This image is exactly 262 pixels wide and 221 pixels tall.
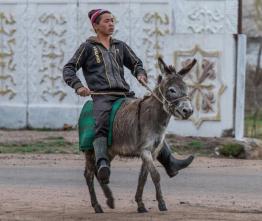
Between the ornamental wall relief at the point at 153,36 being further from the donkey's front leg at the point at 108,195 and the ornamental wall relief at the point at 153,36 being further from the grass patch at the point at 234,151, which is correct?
the donkey's front leg at the point at 108,195

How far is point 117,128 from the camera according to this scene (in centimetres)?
996

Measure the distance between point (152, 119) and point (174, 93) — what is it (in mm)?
388

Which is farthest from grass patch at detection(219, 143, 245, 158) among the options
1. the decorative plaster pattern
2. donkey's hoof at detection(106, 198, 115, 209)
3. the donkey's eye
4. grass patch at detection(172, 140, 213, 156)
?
the donkey's eye

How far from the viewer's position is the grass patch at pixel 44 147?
63.6 feet

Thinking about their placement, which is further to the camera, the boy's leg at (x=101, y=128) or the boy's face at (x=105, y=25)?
the boy's face at (x=105, y=25)

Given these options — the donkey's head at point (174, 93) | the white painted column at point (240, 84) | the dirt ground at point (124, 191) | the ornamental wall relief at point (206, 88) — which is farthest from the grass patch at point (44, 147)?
the donkey's head at point (174, 93)

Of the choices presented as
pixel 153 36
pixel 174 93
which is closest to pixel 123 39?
pixel 153 36

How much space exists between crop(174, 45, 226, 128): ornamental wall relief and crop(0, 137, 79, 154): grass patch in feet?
10.4

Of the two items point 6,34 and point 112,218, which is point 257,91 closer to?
point 6,34

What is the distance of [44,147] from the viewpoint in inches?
776

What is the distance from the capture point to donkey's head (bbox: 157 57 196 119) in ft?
31.1

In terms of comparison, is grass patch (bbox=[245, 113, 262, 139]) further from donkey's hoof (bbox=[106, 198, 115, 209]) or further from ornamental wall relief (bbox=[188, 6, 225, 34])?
donkey's hoof (bbox=[106, 198, 115, 209])

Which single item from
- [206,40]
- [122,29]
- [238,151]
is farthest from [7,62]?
[238,151]

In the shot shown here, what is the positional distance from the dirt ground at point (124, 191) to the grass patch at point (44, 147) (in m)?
0.49
